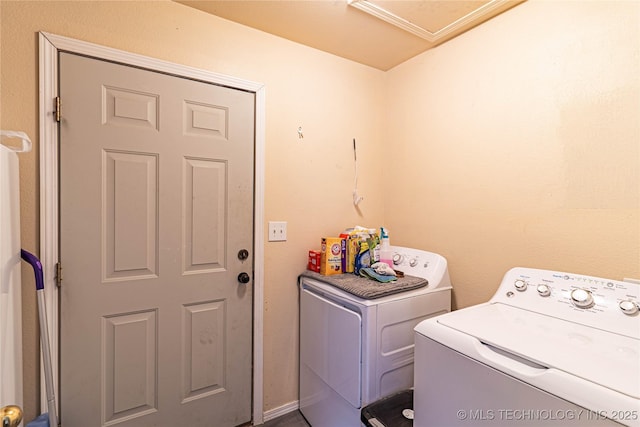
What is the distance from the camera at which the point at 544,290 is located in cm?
116

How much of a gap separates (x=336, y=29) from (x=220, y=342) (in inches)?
76.1

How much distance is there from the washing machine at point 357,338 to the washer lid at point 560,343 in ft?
1.16

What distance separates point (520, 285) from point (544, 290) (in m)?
0.10

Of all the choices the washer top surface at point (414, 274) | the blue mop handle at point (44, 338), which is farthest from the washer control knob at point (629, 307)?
the blue mop handle at point (44, 338)

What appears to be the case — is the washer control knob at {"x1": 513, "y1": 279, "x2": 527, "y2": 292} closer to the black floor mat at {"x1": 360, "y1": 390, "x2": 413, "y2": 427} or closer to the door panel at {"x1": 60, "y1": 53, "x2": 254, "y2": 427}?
the black floor mat at {"x1": 360, "y1": 390, "x2": 413, "y2": 427}

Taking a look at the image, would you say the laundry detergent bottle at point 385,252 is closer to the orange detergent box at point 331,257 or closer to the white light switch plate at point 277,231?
the orange detergent box at point 331,257

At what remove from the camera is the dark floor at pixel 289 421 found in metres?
1.75

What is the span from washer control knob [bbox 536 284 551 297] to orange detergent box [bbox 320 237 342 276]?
97cm

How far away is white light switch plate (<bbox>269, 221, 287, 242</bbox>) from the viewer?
1776 mm

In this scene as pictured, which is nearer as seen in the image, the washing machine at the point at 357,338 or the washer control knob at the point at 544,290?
the washer control knob at the point at 544,290

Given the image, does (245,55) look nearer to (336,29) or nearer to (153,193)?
(336,29)

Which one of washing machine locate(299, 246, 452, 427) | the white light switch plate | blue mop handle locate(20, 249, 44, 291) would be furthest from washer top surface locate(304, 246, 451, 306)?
blue mop handle locate(20, 249, 44, 291)

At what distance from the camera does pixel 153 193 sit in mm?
1458

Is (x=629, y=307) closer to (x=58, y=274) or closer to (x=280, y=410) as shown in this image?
(x=280, y=410)
